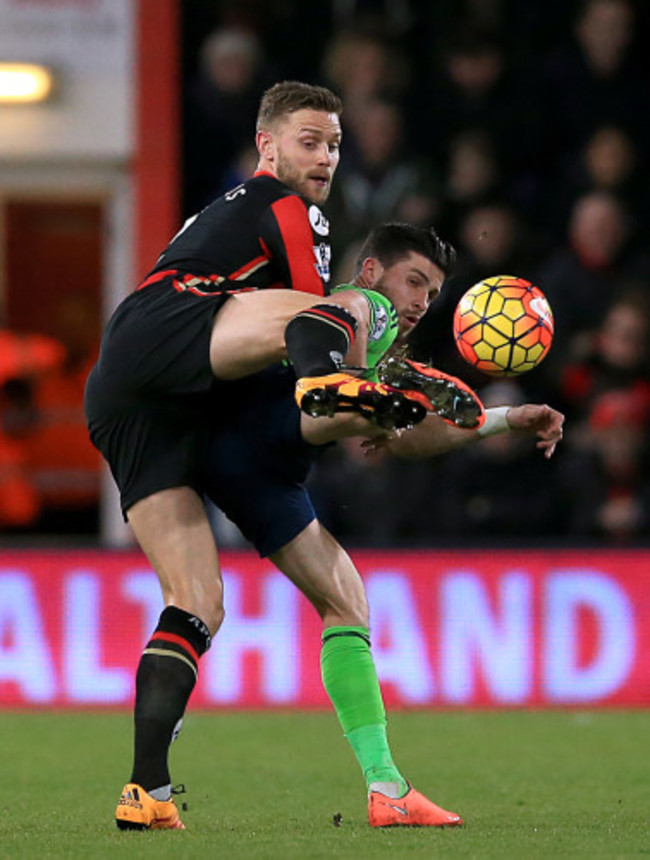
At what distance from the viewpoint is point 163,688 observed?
4.55 m

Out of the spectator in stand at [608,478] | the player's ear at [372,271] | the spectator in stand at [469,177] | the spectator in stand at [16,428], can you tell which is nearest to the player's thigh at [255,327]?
the player's ear at [372,271]

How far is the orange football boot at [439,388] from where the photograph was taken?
4.22 metres

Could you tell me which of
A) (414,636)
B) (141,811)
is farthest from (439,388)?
(414,636)

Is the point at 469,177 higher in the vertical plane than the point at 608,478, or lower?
higher

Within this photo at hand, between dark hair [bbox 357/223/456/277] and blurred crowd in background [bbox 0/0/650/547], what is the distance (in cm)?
349

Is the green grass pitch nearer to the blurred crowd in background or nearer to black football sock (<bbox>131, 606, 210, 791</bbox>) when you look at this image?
black football sock (<bbox>131, 606, 210, 791</bbox>)

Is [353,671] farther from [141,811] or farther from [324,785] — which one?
[324,785]

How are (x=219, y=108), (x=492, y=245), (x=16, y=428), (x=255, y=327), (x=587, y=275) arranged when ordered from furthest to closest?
(x=16, y=428)
(x=219, y=108)
(x=587, y=275)
(x=492, y=245)
(x=255, y=327)

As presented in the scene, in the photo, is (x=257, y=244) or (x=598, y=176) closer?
(x=257, y=244)

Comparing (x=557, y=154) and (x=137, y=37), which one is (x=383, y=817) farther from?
(x=137, y=37)

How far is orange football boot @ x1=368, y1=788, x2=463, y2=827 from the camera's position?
465 cm

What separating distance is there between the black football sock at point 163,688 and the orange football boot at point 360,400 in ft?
2.64

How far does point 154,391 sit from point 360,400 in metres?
0.72

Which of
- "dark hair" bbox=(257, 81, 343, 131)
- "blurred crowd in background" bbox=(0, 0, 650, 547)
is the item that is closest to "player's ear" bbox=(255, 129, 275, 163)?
"dark hair" bbox=(257, 81, 343, 131)
